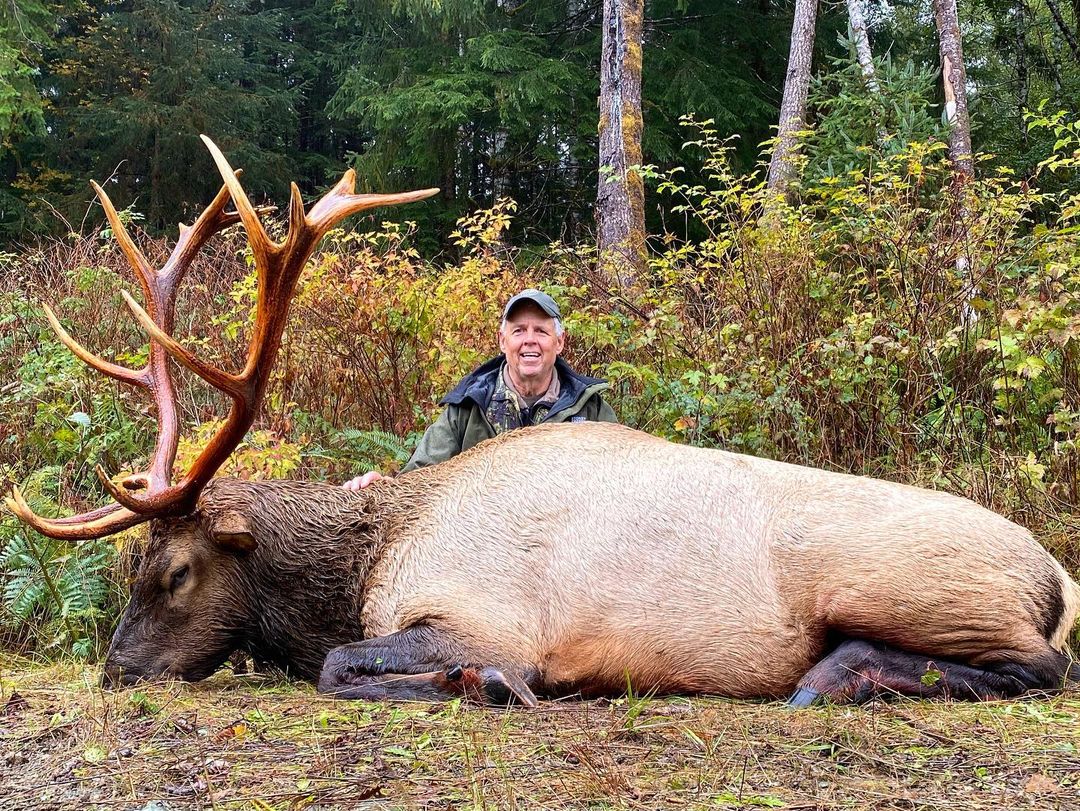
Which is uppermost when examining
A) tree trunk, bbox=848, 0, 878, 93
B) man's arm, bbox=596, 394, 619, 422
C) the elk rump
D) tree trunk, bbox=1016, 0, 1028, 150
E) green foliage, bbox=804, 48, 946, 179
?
tree trunk, bbox=1016, 0, 1028, 150

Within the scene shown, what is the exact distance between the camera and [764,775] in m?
3.06

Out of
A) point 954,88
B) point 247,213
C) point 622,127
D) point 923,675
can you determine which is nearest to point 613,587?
point 923,675

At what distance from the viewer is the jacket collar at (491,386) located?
5832mm

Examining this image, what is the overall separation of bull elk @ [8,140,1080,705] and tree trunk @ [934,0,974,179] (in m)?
8.19

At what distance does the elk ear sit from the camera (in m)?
4.62

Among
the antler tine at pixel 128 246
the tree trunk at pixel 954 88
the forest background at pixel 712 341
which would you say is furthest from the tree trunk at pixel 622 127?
the antler tine at pixel 128 246

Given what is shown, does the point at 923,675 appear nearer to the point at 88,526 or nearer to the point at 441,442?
the point at 441,442

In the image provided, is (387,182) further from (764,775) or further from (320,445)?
(764,775)

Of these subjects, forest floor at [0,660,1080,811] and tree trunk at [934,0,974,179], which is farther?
tree trunk at [934,0,974,179]

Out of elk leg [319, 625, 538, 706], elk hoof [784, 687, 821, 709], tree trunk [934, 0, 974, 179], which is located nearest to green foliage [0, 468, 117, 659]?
elk leg [319, 625, 538, 706]

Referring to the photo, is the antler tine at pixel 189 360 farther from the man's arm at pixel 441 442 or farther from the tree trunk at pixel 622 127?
the tree trunk at pixel 622 127

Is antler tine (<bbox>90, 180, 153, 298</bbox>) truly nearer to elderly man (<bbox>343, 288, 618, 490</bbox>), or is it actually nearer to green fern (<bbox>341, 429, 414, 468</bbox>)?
elderly man (<bbox>343, 288, 618, 490</bbox>)

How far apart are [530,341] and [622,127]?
283 inches

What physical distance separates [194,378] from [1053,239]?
20.7 ft
